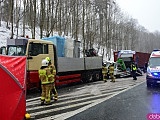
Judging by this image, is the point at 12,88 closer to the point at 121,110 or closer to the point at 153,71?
the point at 121,110

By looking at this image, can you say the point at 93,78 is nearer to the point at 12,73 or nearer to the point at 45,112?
the point at 45,112

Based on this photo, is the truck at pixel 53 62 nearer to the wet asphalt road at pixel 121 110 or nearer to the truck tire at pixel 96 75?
the truck tire at pixel 96 75

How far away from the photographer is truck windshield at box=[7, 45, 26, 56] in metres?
13.1

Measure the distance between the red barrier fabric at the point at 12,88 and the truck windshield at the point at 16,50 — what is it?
705 centimetres

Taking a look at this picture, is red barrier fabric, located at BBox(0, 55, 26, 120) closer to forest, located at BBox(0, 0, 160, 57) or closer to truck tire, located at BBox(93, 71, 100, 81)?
truck tire, located at BBox(93, 71, 100, 81)

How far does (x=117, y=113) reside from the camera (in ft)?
28.2

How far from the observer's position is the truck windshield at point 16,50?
13086 mm

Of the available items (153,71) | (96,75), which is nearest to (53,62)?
(153,71)

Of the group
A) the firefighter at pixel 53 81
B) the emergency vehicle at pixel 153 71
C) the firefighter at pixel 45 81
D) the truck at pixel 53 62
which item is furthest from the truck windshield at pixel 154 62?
the firefighter at pixel 45 81

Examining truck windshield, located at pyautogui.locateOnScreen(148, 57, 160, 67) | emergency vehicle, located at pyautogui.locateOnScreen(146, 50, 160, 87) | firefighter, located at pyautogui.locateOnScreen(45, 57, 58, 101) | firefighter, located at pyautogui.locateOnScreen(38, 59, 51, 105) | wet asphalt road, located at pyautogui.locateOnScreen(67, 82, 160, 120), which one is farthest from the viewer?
truck windshield, located at pyautogui.locateOnScreen(148, 57, 160, 67)

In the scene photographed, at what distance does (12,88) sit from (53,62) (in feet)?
29.7

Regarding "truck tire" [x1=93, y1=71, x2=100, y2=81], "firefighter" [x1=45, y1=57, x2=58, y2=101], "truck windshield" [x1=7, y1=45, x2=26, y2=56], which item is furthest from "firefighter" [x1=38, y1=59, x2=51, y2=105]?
"truck tire" [x1=93, y1=71, x2=100, y2=81]

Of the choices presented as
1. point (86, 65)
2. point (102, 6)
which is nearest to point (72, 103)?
point (86, 65)

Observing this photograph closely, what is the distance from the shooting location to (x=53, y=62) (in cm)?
1449
